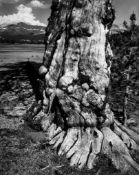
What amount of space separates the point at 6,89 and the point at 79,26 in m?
9.15

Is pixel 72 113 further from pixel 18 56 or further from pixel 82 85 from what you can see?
pixel 18 56

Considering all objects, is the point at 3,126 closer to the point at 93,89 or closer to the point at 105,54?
the point at 93,89

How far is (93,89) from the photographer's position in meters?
14.1

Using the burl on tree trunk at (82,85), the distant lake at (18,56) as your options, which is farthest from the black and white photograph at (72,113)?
the distant lake at (18,56)

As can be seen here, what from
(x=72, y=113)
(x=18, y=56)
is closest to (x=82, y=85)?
(x=72, y=113)

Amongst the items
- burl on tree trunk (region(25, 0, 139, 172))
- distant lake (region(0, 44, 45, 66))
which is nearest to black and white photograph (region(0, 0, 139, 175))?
burl on tree trunk (region(25, 0, 139, 172))

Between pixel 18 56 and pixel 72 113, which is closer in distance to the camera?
pixel 72 113

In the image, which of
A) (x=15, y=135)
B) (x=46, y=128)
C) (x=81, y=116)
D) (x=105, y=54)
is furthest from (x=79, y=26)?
(x=15, y=135)

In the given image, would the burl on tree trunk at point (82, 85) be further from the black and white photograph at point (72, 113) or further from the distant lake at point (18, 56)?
the distant lake at point (18, 56)

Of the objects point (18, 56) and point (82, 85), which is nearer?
point (82, 85)

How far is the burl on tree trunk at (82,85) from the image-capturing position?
13.4 meters

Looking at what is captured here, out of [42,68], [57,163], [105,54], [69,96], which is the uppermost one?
[105,54]

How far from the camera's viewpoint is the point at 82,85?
14.2 meters

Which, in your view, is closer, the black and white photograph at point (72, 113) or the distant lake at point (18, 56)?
the black and white photograph at point (72, 113)
